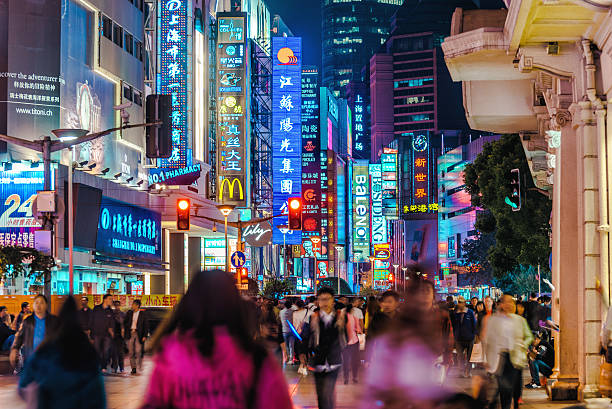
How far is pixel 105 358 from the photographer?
23.9m

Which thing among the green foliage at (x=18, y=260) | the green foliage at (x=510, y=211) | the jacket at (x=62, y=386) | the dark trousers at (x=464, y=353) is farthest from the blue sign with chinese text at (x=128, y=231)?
the jacket at (x=62, y=386)

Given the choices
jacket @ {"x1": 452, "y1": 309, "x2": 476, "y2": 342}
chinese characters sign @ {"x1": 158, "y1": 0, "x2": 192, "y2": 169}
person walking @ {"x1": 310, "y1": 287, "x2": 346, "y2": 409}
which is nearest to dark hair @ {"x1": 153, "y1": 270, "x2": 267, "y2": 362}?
person walking @ {"x1": 310, "y1": 287, "x2": 346, "y2": 409}

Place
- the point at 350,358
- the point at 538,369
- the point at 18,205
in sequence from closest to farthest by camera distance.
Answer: the point at 538,369, the point at 350,358, the point at 18,205

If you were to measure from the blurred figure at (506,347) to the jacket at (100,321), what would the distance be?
12461 millimetres

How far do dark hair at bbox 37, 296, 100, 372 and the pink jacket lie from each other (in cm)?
178

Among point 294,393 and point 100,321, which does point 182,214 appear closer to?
point 100,321

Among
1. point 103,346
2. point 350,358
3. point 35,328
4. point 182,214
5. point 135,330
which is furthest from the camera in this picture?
point 182,214

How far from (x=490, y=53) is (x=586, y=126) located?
3.20 m

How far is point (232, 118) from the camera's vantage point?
229 feet

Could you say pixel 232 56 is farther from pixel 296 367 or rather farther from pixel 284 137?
pixel 296 367

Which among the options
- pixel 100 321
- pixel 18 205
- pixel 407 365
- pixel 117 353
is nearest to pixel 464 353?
pixel 117 353

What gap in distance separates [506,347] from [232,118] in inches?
2312

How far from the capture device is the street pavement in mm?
16156

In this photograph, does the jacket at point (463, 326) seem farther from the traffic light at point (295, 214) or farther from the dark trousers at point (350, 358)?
the traffic light at point (295, 214)
